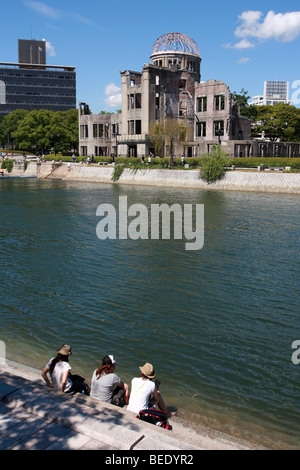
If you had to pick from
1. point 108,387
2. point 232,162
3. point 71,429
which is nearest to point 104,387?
point 108,387

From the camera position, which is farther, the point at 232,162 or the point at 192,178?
the point at 192,178

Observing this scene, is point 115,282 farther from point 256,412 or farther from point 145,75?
point 145,75

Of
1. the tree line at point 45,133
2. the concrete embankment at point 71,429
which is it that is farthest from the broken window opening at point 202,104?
the concrete embankment at point 71,429

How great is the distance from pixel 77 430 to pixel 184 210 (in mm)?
31343

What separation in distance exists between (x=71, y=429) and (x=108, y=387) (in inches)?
87.8

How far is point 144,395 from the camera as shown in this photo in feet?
26.6

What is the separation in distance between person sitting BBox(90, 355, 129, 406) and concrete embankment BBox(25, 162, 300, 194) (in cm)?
4264

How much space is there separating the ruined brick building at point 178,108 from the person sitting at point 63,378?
60.8 metres

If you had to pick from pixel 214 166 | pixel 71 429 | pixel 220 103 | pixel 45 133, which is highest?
pixel 220 103

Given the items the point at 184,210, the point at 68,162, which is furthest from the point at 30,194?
the point at 68,162

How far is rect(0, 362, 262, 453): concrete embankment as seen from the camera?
5934 mm

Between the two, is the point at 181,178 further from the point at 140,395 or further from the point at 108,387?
the point at 140,395

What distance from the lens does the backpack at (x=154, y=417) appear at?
735cm

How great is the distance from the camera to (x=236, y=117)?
73.1 metres
